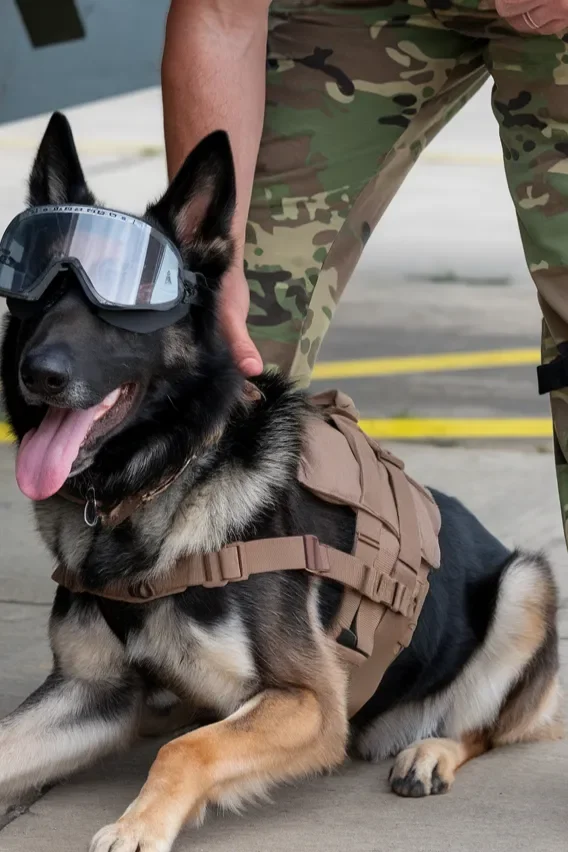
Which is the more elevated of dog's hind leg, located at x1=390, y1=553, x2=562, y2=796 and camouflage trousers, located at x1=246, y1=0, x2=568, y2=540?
camouflage trousers, located at x1=246, y1=0, x2=568, y2=540

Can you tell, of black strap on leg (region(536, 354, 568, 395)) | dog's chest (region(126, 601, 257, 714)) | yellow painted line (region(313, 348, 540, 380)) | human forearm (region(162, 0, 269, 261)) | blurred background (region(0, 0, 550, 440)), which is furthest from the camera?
yellow painted line (region(313, 348, 540, 380))

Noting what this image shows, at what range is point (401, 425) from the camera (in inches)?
250

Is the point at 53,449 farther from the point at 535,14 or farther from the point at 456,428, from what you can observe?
the point at 456,428

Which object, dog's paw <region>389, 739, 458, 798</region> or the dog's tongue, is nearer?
the dog's tongue

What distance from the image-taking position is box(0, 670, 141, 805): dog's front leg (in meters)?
2.99

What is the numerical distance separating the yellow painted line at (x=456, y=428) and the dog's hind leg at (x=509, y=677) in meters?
2.81

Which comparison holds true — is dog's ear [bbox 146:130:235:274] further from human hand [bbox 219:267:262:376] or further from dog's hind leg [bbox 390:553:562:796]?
dog's hind leg [bbox 390:553:562:796]

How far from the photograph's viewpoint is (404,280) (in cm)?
986

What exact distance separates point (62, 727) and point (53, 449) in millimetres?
739

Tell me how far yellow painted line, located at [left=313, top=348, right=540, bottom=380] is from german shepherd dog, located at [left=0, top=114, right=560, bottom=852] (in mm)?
4043

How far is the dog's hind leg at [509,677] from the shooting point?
335 centimetres

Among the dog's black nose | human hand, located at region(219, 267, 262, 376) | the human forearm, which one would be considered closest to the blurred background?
the human forearm

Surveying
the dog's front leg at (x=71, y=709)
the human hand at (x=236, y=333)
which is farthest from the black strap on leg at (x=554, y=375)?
the dog's front leg at (x=71, y=709)

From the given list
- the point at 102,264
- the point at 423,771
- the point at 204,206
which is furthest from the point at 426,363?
the point at 102,264
